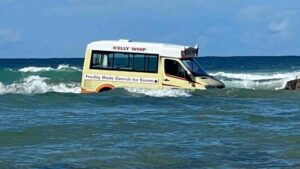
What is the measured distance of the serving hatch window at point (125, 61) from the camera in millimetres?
24203

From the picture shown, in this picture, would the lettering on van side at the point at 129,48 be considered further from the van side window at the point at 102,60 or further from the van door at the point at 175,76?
the van door at the point at 175,76

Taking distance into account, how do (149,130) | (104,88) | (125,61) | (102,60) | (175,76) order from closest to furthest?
1. (149,130)
2. (175,76)
3. (125,61)
4. (104,88)
5. (102,60)

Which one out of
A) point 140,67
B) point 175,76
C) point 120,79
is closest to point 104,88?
point 120,79

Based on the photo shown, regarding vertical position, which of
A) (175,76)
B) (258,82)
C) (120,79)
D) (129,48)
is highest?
(129,48)

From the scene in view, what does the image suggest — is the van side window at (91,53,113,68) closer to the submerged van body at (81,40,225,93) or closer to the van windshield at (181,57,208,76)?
the submerged van body at (81,40,225,93)

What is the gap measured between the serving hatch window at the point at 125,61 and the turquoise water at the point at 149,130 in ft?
3.31

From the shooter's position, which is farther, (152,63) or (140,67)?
(140,67)

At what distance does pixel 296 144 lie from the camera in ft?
42.7

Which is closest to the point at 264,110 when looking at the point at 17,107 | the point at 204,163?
the point at 17,107

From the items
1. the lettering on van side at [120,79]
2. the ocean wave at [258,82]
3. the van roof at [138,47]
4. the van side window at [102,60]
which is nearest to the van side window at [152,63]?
the van roof at [138,47]

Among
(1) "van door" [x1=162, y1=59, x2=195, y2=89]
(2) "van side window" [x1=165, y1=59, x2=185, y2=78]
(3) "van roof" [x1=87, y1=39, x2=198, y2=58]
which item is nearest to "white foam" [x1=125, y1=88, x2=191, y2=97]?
(1) "van door" [x1=162, y1=59, x2=195, y2=89]

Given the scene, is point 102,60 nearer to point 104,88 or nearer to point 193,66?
point 104,88

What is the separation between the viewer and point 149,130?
15.0 meters

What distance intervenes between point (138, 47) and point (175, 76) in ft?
5.51
